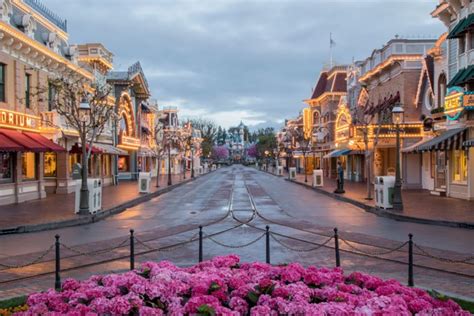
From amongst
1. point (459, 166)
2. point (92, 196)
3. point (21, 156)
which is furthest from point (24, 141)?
point (459, 166)

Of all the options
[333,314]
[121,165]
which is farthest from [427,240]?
[121,165]

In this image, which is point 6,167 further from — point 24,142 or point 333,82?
point 333,82

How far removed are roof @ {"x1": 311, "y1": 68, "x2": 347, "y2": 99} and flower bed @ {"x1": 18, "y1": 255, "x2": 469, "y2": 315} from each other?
57775 mm

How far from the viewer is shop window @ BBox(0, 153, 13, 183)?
24.5m

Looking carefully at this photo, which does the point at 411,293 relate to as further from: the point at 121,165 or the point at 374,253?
the point at 121,165

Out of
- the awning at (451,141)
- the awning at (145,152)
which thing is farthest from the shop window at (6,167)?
the awning at (145,152)

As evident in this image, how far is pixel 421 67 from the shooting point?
35531mm

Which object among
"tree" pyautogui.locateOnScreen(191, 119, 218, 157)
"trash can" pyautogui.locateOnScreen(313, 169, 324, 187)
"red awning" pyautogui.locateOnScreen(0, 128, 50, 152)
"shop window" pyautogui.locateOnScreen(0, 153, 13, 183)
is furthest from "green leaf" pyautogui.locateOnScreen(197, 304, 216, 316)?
"tree" pyautogui.locateOnScreen(191, 119, 218, 157)

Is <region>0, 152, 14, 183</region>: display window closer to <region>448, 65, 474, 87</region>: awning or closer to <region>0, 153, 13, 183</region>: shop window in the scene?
<region>0, 153, 13, 183</region>: shop window

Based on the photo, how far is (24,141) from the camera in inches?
938

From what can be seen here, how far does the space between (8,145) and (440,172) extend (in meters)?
23.3

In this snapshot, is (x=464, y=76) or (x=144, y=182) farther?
(x=144, y=182)

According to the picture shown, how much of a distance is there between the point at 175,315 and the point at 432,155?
30.8m

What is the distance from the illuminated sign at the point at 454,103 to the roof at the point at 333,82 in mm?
37491
